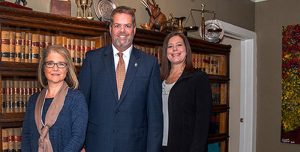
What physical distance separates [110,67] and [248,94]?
2.83 meters

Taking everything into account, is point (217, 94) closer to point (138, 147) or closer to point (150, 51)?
point (150, 51)

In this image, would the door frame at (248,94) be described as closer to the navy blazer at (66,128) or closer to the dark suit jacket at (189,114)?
the dark suit jacket at (189,114)

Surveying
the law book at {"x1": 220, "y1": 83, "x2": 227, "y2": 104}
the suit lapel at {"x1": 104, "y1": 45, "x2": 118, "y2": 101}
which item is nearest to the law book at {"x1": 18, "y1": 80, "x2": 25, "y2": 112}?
the suit lapel at {"x1": 104, "y1": 45, "x2": 118, "y2": 101}

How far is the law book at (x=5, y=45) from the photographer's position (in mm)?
1815

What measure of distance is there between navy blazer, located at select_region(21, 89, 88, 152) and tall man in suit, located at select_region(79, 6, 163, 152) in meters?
0.11

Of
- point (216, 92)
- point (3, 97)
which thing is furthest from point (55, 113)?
point (216, 92)

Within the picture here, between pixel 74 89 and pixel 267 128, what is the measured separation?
307cm

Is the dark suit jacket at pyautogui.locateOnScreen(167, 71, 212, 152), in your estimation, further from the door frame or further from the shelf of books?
the door frame

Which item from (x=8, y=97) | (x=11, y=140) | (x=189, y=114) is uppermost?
(x=8, y=97)

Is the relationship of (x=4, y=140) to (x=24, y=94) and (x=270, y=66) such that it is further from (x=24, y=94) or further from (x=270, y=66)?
(x=270, y=66)

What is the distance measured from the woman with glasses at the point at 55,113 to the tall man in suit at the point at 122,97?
11 centimetres

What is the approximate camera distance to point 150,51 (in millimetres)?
2662

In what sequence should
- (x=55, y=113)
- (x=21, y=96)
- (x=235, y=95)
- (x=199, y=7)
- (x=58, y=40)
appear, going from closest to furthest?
(x=55, y=113), (x=21, y=96), (x=58, y=40), (x=199, y=7), (x=235, y=95)

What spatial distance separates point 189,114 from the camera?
211 cm
